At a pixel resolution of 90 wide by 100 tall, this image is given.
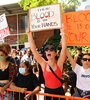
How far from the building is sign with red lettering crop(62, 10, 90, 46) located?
13262mm

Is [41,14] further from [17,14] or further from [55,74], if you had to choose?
[17,14]

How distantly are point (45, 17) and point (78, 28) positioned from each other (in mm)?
715

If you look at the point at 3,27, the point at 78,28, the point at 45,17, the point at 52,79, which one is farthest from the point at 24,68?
the point at 3,27

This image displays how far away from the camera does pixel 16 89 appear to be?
2.71m

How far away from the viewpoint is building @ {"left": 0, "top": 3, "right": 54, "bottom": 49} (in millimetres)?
16609

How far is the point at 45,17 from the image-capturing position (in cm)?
294

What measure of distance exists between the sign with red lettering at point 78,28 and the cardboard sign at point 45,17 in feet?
1.33

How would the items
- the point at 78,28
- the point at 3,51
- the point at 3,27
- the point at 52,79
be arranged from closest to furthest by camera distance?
the point at 52,79 → the point at 3,51 → the point at 78,28 → the point at 3,27

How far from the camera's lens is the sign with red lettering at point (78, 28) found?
3049 millimetres

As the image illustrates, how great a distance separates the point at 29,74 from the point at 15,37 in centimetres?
1534

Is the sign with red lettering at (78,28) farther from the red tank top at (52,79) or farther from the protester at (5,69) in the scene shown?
the protester at (5,69)

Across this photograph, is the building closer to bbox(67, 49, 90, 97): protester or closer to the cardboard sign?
the cardboard sign

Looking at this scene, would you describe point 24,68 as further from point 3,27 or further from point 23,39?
point 23,39

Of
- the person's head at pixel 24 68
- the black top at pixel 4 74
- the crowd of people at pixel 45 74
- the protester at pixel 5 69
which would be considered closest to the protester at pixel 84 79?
the crowd of people at pixel 45 74
